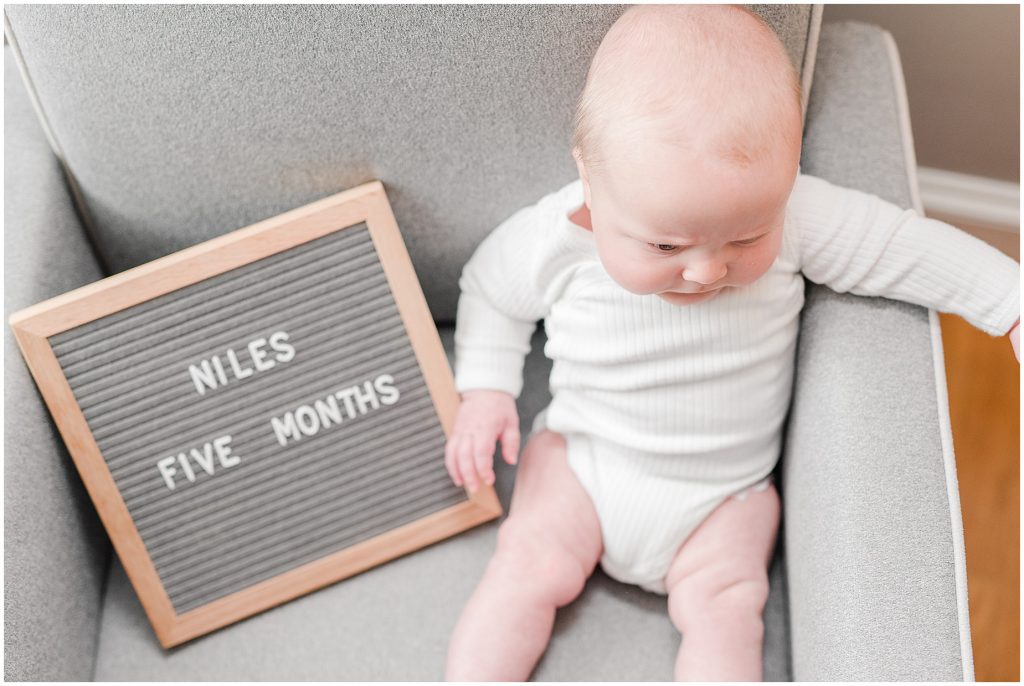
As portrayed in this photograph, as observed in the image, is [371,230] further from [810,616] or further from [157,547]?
[810,616]

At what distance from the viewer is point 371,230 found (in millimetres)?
1033

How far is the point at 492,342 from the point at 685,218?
38cm

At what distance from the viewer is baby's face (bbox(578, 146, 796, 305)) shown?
759 mm

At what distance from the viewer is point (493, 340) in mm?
1108

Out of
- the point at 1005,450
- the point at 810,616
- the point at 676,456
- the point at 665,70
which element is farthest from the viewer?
the point at 1005,450

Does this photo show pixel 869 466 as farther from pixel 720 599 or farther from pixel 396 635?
pixel 396 635

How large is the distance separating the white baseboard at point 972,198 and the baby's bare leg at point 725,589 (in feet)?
2.15

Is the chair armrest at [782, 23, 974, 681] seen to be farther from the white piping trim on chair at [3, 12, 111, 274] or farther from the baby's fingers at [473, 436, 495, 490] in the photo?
the white piping trim on chair at [3, 12, 111, 274]

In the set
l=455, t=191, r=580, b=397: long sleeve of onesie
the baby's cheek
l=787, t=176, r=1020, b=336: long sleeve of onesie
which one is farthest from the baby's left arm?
l=455, t=191, r=580, b=397: long sleeve of onesie

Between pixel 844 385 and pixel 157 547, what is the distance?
744 millimetres

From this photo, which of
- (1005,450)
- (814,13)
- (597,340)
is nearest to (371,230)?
(597,340)

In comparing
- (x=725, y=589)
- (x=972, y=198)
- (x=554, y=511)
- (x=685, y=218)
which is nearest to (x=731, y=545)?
(x=725, y=589)

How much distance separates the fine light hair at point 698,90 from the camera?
75 centimetres

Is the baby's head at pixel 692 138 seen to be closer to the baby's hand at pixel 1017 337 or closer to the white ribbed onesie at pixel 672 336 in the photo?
the white ribbed onesie at pixel 672 336
